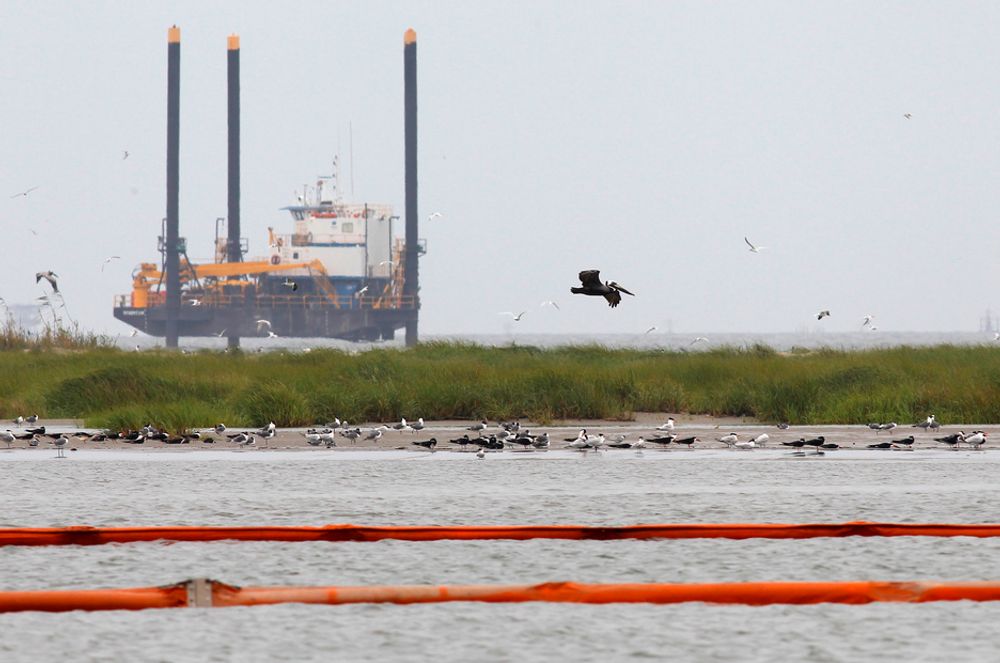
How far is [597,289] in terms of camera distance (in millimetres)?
18547

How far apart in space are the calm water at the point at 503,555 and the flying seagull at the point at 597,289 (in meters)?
1.97

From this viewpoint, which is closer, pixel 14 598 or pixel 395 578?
pixel 14 598

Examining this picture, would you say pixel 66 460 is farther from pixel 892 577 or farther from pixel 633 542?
pixel 892 577

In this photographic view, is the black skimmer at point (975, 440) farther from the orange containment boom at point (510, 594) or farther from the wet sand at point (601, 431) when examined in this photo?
the orange containment boom at point (510, 594)

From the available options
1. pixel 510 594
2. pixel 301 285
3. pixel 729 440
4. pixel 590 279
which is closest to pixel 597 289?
pixel 590 279

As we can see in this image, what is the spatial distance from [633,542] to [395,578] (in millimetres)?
2223

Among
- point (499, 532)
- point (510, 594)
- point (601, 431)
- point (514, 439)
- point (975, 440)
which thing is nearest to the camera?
point (510, 594)

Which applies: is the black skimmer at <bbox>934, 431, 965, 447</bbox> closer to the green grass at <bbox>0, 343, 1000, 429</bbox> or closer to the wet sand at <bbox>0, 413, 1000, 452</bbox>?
the wet sand at <bbox>0, 413, 1000, 452</bbox>

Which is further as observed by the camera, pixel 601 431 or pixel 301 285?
pixel 301 285

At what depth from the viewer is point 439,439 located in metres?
23.7

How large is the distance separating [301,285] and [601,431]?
93.5 m

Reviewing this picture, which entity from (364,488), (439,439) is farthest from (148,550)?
(439,439)

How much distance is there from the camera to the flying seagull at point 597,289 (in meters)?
18.5

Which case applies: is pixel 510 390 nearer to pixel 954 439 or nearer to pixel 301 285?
pixel 954 439
